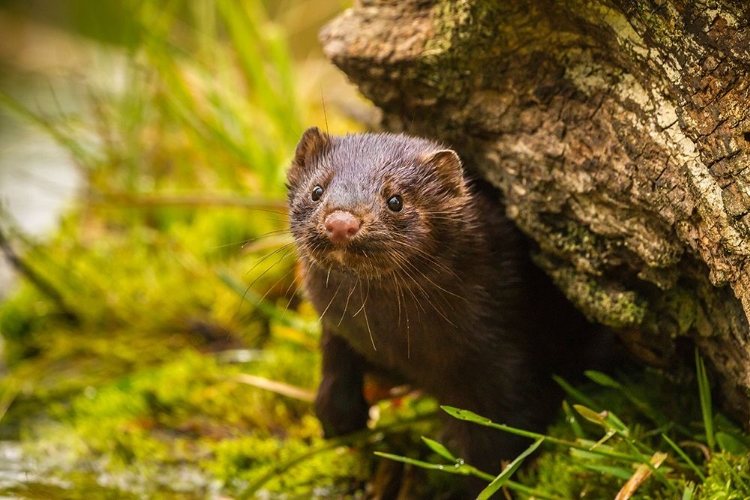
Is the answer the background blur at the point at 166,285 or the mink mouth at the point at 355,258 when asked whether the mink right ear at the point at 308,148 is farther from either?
the mink mouth at the point at 355,258

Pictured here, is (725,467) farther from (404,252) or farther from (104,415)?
(104,415)

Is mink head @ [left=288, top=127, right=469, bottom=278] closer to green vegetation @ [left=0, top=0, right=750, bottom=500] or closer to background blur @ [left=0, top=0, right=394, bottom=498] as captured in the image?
green vegetation @ [left=0, top=0, right=750, bottom=500]

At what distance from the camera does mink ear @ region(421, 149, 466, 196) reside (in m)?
3.05

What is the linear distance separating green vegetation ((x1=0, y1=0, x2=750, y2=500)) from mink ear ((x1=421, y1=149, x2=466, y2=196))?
2.25ft

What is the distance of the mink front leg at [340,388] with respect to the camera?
3658 millimetres

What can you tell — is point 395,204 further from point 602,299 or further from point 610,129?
point 602,299

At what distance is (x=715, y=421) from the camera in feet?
10.1

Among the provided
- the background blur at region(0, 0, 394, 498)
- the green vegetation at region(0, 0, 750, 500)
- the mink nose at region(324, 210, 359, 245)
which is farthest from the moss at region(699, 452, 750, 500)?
the background blur at region(0, 0, 394, 498)

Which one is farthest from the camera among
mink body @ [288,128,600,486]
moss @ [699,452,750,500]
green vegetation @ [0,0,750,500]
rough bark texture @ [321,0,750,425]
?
green vegetation @ [0,0,750,500]

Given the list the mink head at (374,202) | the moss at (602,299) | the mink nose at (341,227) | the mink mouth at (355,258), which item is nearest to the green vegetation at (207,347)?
the moss at (602,299)

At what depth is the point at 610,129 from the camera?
287 cm

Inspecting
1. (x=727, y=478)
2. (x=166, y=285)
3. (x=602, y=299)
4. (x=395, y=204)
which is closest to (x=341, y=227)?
(x=395, y=204)

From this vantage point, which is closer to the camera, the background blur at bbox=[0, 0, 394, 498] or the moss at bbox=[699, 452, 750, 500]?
the moss at bbox=[699, 452, 750, 500]

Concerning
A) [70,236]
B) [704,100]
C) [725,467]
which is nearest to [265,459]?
[725,467]
